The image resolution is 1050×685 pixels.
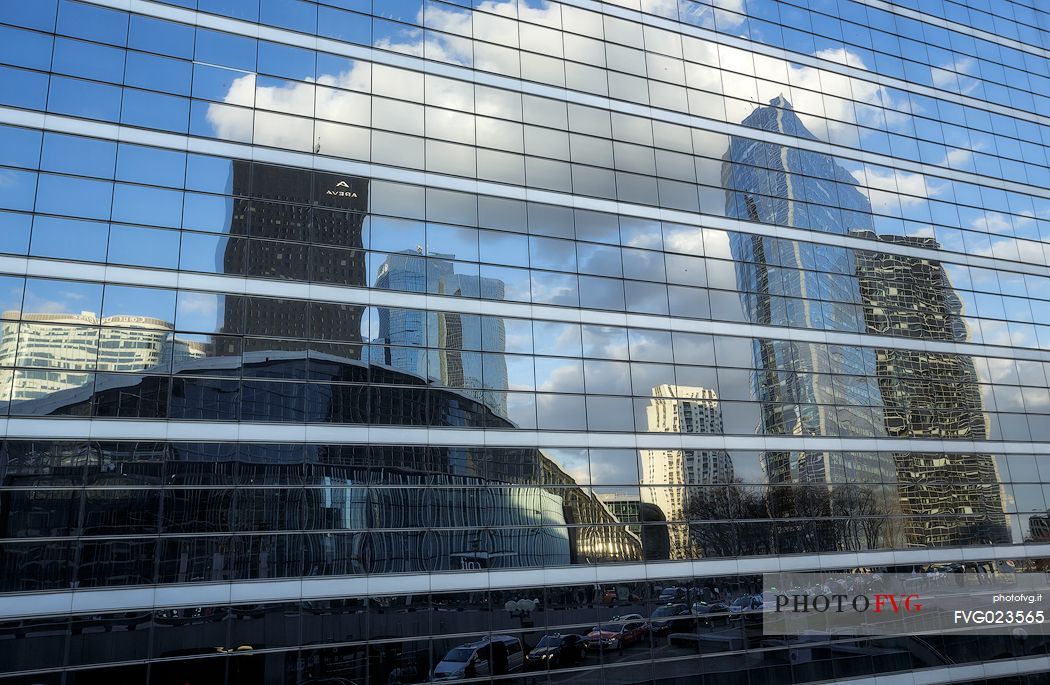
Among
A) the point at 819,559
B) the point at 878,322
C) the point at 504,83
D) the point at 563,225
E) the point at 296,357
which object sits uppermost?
the point at 504,83

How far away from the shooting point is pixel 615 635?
24.5 m

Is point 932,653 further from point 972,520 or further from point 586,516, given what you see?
point 586,516

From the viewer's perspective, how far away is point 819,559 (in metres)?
28.7

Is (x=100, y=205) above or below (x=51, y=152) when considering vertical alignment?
below

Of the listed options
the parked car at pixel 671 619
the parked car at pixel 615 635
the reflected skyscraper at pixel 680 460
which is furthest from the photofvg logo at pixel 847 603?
the parked car at pixel 615 635

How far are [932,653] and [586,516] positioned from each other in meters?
16.3

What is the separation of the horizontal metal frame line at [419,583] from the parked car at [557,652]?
1.73 m

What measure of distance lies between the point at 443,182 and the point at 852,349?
19469mm

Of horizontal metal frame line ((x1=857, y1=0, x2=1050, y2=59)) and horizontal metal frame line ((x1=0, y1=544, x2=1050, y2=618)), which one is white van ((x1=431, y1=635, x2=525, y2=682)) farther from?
horizontal metal frame line ((x1=857, y1=0, x2=1050, y2=59))

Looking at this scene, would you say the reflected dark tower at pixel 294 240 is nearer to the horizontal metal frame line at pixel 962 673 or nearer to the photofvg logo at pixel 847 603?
the photofvg logo at pixel 847 603

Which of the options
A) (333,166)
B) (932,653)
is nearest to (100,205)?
(333,166)

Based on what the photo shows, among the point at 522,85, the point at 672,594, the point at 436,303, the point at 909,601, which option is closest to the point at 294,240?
the point at 436,303

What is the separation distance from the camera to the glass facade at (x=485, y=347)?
20734 mm

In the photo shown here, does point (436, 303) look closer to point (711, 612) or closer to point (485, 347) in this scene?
point (485, 347)
